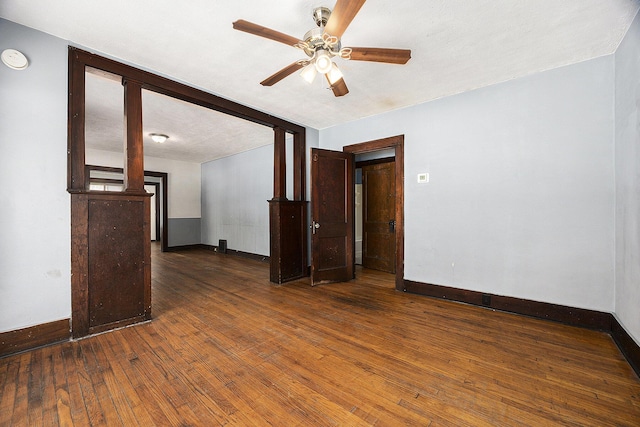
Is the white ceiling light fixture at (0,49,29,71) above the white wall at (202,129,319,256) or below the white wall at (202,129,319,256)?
above

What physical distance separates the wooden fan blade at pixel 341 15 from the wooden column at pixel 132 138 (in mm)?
2248

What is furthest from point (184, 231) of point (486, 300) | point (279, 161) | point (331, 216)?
point (486, 300)

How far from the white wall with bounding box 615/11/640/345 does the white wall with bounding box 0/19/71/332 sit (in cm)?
480

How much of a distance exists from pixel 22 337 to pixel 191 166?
22.8ft

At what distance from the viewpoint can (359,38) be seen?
2.40m

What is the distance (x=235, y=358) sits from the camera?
2.15 m

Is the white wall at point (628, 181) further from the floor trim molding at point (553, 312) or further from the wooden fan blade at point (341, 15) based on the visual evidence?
the wooden fan blade at point (341, 15)

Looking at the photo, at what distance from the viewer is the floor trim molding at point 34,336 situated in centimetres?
215

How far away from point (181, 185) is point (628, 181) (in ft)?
30.2

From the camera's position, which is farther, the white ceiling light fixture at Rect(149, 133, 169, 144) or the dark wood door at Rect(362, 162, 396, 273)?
the white ceiling light fixture at Rect(149, 133, 169, 144)


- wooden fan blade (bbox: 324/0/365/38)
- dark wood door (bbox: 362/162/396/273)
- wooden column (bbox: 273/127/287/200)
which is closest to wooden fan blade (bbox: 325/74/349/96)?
wooden fan blade (bbox: 324/0/365/38)

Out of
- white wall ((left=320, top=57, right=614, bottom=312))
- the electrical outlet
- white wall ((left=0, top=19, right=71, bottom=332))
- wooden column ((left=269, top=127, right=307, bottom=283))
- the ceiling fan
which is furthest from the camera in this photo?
wooden column ((left=269, top=127, right=307, bottom=283))

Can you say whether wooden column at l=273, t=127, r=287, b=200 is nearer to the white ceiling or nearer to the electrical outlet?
the white ceiling

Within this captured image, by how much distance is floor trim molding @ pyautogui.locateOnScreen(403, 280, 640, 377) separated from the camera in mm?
2166
